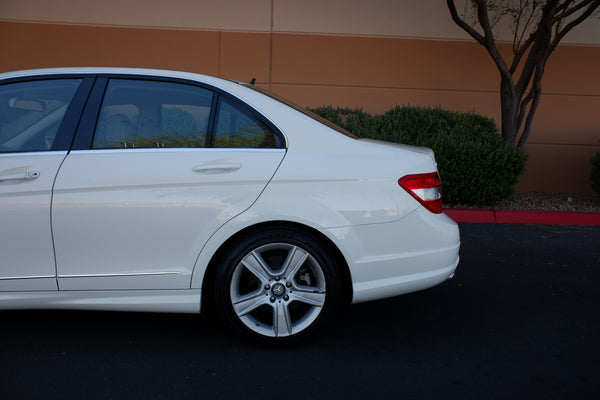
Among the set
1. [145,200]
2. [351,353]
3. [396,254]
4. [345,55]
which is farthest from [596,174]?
[145,200]

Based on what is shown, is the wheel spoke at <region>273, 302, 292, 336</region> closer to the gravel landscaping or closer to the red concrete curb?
the red concrete curb

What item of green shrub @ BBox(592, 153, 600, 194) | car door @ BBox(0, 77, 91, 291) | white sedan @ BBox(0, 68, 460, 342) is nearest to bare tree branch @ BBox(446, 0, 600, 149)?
green shrub @ BBox(592, 153, 600, 194)

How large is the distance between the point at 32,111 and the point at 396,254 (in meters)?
2.30

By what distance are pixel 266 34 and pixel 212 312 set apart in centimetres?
686

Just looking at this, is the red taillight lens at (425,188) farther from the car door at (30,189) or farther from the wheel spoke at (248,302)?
the car door at (30,189)

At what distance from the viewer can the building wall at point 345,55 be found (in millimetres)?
9734

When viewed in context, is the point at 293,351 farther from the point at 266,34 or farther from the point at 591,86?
the point at 591,86

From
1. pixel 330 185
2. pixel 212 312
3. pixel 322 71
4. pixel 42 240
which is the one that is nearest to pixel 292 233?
pixel 330 185

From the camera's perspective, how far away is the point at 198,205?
3.20 m

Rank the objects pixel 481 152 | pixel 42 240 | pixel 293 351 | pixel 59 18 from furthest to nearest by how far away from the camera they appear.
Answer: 1. pixel 59 18
2. pixel 481 152
3. pixel 293 351
4. pixel 42 240

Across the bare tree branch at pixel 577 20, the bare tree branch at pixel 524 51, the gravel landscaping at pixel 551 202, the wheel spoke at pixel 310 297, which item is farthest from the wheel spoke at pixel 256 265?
the bare tree branch at pixel 577 20

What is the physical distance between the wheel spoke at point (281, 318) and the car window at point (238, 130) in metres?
0.93

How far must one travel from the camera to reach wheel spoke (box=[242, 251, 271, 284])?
129 inches

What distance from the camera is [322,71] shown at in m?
9.98
